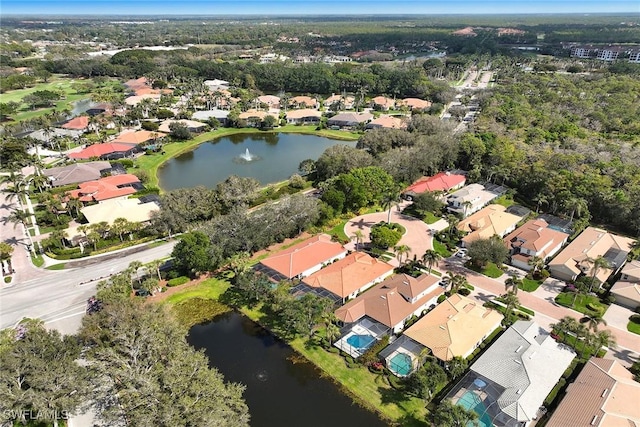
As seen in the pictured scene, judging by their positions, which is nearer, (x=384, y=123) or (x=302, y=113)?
(x=384, y=123)

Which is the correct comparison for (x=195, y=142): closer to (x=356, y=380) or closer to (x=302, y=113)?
(x=302, y=113)

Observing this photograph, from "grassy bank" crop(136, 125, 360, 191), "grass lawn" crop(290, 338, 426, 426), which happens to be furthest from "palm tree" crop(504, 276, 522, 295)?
"grassy bank" crop(136, 125, 360, 191)

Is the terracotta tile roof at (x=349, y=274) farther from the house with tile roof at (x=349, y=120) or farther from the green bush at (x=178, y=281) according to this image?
the house with tile roof at (x=349, y=120)

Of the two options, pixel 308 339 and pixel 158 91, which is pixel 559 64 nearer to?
pixel 158 91

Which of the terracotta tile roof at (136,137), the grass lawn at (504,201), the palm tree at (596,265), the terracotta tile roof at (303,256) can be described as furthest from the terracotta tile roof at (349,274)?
the terracotta tile roof at (136,137)

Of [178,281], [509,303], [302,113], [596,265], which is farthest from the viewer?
[302,113]

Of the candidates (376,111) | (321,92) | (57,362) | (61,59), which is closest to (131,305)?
(57,362)

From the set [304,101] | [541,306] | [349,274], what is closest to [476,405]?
[541,306]
